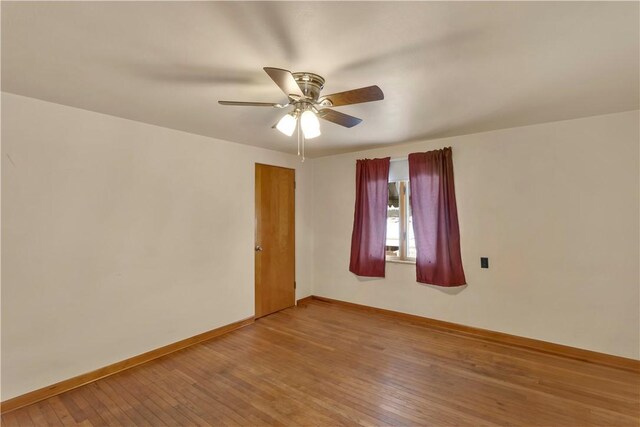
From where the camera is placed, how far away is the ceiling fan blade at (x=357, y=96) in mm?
1620

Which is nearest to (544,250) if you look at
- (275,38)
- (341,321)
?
(341,321)

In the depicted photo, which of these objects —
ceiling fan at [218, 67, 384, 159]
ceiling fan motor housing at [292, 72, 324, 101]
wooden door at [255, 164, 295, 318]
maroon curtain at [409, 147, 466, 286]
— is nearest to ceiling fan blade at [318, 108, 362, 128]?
ceiling fan at [218, 67, 384, 159]

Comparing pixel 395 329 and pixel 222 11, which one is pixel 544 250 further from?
pixel 222 11

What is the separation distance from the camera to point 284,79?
1556mm

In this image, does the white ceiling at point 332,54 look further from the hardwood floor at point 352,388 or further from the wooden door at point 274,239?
the hardwood floor at point 352,388

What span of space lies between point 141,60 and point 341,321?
3.45 meters

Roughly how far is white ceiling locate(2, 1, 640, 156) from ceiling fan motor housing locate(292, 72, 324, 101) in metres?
0.07

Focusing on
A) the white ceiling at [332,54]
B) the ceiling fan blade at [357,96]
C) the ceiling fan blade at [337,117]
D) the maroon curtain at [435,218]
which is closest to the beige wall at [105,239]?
the white ceiling at [332,54]

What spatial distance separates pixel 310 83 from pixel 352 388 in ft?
7.72

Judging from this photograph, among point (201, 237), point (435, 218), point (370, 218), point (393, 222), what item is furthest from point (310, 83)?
point (393, 222)

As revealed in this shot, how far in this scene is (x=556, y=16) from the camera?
1.35m

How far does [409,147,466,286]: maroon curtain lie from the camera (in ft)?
11.5

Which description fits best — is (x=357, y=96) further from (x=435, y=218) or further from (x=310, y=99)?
(x=435, y=218)

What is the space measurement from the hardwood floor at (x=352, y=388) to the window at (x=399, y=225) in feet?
3.82
